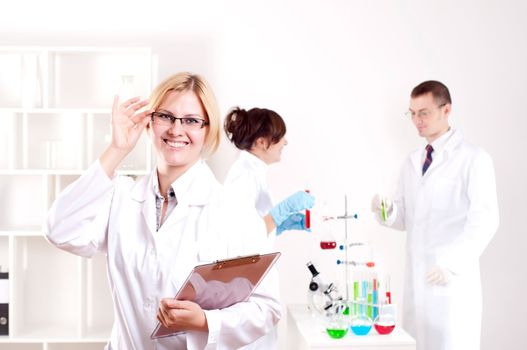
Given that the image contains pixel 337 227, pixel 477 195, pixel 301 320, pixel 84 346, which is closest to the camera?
pixel 301 320

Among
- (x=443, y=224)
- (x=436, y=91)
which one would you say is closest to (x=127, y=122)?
(x=443, y=224)

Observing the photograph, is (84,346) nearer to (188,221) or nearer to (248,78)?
(248,78)

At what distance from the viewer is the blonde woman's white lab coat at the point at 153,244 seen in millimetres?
1621

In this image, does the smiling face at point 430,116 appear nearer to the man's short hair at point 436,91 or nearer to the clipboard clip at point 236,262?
the man's short hair at point 436,91

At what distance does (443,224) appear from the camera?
3.08 m

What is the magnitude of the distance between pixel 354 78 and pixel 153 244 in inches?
98.5

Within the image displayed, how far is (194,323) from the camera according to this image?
5.00 ft

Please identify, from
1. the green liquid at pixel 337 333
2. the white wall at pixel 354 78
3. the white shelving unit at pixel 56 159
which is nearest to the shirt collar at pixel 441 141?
the white wall at pixel 354 78

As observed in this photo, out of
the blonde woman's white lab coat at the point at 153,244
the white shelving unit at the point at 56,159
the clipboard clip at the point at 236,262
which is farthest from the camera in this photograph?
the white shelving unit at the point at 56,159

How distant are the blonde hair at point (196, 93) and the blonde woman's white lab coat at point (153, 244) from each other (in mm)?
143

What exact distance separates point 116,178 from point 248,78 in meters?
2.21

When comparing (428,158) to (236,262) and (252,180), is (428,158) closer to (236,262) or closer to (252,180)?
(252,180)

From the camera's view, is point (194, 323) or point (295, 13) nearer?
point (194, 323)

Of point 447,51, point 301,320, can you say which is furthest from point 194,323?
point 447,51
